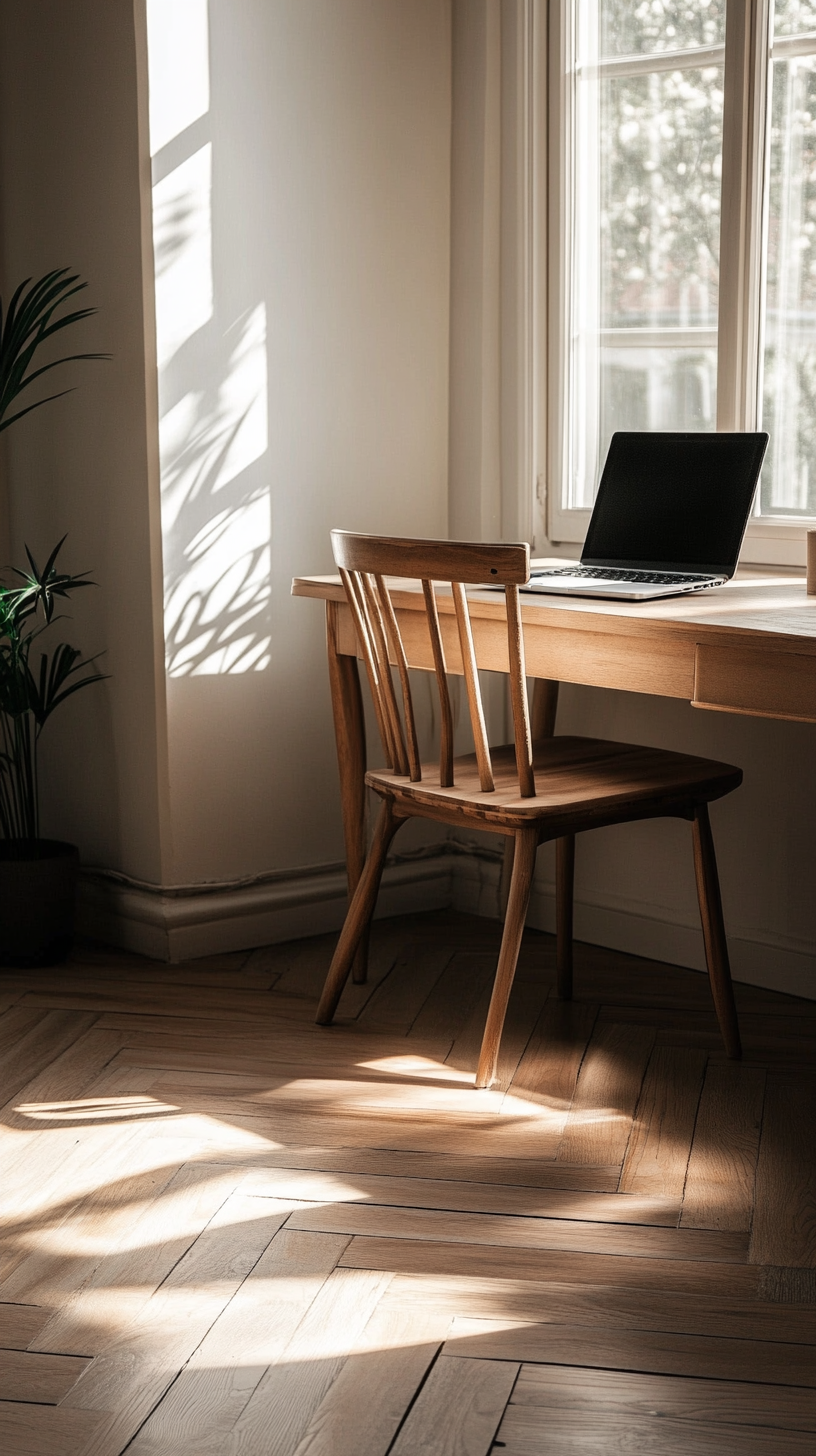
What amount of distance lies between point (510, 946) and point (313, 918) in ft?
3.13

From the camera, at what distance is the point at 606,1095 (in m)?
2.34

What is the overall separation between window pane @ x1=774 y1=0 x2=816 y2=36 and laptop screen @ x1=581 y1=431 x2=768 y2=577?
0.72 metres

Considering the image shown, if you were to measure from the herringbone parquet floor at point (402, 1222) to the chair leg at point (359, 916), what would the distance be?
0.19 ft

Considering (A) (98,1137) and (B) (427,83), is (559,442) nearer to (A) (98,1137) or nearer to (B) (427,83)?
(B) (427,83)

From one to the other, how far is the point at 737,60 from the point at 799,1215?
1947mm

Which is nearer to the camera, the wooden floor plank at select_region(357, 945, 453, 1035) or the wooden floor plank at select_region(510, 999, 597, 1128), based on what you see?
the wooden floor plank at select_region(510, 999, 597, 1128)

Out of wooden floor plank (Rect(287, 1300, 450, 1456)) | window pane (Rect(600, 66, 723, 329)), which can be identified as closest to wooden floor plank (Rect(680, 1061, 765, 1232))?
wooden floor plank (Rect(287, 1300, 450, 1456))

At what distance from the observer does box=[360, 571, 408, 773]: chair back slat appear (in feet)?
7.97

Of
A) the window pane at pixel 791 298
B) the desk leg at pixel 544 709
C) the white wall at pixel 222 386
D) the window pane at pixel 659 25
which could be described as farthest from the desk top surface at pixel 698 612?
the window pane at pixel 659 25

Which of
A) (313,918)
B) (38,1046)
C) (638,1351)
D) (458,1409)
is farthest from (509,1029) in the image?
(458,1409)

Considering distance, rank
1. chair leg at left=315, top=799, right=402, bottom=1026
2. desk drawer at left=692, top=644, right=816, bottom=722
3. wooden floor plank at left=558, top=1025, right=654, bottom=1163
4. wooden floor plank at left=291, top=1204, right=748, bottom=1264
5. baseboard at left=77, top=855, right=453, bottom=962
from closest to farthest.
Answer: wooden floor plank at left=291, top=1204, right=748, bottom=1264
desk drawer at left=692, top=644, right=816, bottom=722
wooden floor plank at left=558, top=1025, right=654, bottom=1163
chair leg at left=315, top=799, right=402, bottom=1026
baseboard at left=77, top=855, right=453, bottom=962

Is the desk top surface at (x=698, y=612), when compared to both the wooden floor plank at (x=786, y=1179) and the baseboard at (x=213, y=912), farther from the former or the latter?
the baseboard at (x=213, y=912)

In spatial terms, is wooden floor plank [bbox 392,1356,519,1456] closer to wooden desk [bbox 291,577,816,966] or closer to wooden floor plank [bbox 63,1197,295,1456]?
wooden floor plank [bbox 63,1197,295,1456]

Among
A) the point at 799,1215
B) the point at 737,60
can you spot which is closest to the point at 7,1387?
the point at 799,1215
